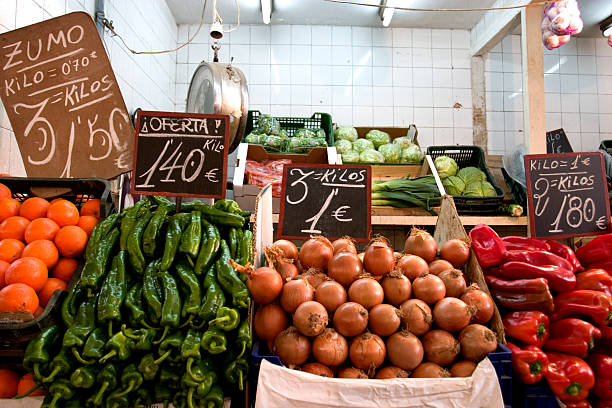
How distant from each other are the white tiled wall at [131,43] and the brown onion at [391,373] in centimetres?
Answer: 264

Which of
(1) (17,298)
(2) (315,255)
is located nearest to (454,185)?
(2) (315,255)

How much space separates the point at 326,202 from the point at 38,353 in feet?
4.40

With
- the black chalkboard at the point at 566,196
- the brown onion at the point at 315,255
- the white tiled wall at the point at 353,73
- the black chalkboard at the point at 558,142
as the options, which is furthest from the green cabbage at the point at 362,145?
the brown onion at the point at 315,255

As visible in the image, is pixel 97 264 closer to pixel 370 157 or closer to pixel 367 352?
pixel 367 352

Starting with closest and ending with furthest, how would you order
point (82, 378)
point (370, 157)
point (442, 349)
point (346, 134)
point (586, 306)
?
point (82, 378)
point (442, 349)
point (586, 306)
point (370, 157)
point (346, 134)

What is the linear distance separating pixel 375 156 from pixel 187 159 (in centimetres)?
313

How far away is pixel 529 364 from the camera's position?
149 cm

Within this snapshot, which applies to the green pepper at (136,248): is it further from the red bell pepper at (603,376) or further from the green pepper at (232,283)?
the red bell pepper at (603,376)

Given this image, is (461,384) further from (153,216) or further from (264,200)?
(153,216)

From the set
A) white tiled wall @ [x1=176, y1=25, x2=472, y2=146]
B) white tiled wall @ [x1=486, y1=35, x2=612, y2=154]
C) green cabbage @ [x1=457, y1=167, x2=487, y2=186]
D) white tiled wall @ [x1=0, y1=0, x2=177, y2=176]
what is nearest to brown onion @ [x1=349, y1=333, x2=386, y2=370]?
white tiled wall @ [x1=0, y1=0, x2=177, y2=176]

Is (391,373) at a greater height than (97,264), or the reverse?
(97,264)

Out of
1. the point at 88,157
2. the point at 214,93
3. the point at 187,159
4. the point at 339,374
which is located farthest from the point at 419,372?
the point at 214,93

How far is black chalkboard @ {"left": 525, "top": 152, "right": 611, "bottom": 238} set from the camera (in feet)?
7.45

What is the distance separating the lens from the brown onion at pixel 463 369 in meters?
1.43
